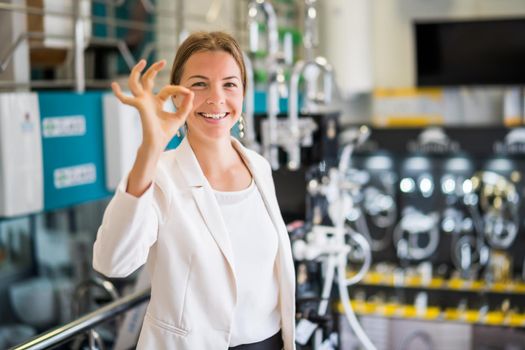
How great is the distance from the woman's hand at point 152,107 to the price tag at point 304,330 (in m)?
1.12

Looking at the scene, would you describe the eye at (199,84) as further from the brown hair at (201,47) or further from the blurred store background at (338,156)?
the blurred store background at (338,156)

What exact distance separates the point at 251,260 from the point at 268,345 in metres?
0.22

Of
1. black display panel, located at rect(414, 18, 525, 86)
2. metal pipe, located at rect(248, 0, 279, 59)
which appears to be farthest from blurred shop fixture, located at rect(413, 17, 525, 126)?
metal pipe, located at rect(248, 0, 279, 59)

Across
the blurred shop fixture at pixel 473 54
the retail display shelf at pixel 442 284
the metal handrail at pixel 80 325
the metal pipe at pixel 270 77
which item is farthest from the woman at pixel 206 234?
the blurred shop fixture at pixel 473 54

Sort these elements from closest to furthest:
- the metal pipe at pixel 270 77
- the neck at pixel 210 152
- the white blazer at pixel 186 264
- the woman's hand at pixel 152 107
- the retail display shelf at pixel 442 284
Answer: the woman's hand at pixel 152 107 → the white blazer at pixel 186 264 → the neck at pixel 210 152 → the metal pipe at pixel 270 77 → the retail display shelf at pixel 442 284

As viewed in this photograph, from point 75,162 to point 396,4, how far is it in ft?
14.7

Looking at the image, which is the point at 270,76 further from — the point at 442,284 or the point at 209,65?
the point at 442,284

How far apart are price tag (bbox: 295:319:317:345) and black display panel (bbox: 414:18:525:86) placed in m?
4.34

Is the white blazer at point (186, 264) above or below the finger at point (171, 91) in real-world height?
below

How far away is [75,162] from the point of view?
311 cm

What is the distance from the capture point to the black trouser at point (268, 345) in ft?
5.34

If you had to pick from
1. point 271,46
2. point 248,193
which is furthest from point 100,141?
point 248,193

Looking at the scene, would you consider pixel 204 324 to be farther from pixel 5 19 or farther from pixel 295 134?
pixel 5 19

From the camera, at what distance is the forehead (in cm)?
155
